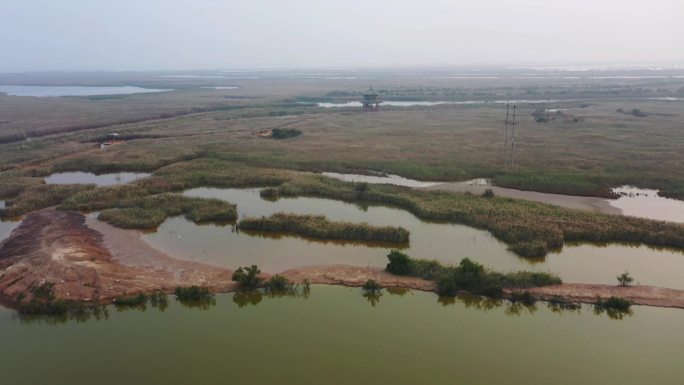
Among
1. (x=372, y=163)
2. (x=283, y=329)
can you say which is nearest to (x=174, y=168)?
(x=372, y=163)

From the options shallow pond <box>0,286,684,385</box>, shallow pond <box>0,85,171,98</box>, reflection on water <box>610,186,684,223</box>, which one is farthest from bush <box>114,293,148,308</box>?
shallow pond <box>0,85,171,98</box>

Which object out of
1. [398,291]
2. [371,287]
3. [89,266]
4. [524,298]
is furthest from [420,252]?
[89,266]

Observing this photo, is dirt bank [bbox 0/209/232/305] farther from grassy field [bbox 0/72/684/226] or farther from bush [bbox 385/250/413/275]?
bush [bbox 385/250/413/275]

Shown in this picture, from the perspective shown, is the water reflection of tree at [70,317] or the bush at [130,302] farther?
the bush at [130,302]

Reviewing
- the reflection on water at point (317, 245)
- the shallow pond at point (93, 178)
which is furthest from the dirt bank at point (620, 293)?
the shallow pond at point (93, 178)

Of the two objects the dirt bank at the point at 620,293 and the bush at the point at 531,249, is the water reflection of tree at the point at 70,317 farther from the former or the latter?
the bush at the point at 531,249
